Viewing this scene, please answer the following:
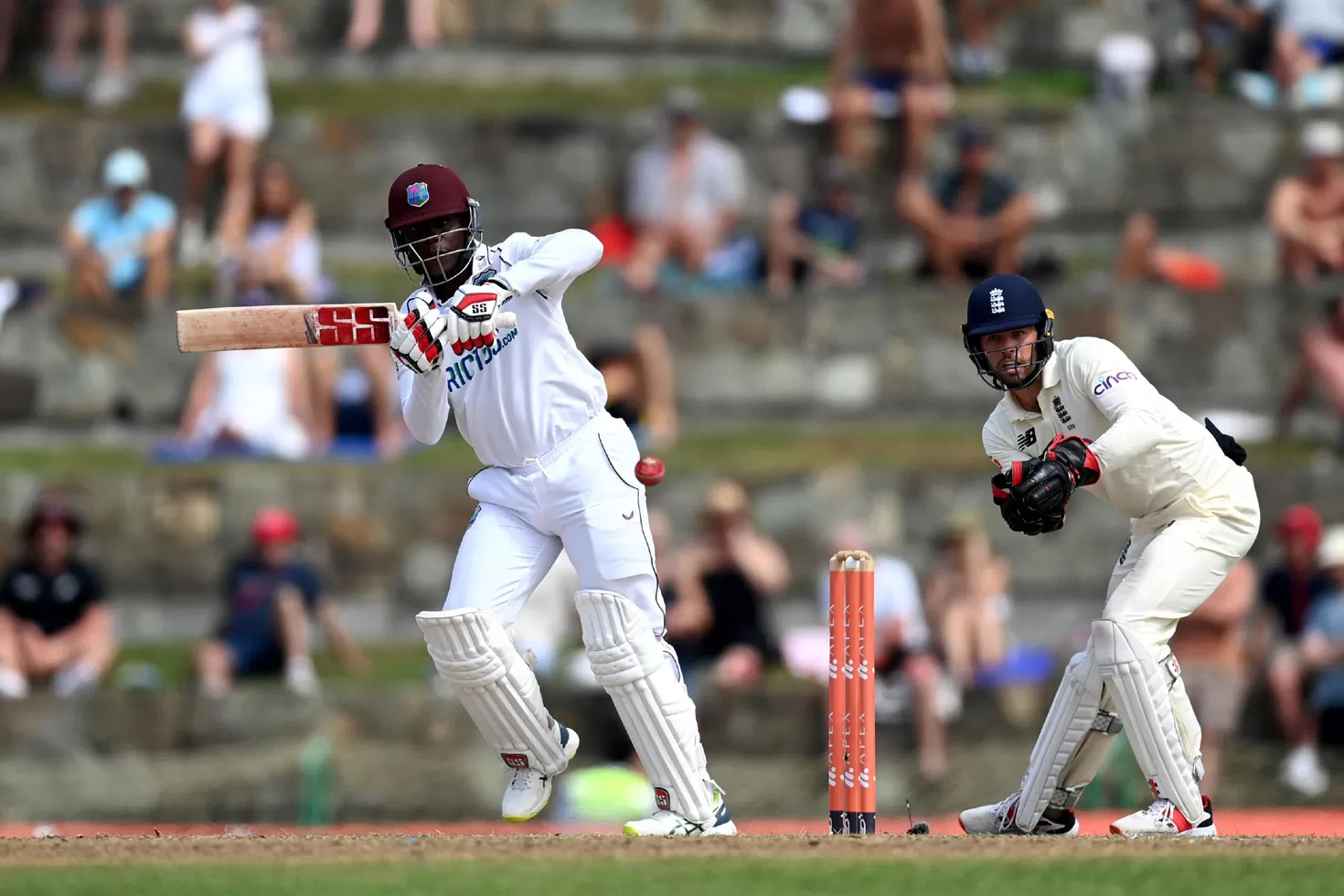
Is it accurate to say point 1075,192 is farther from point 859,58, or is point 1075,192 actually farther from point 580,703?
point 580,703

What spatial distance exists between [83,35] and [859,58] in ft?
21.4

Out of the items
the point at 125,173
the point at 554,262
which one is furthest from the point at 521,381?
the point at 125,173

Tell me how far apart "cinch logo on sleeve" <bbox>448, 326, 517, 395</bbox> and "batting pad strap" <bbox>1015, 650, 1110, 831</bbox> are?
2.43 m

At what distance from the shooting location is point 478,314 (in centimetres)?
697

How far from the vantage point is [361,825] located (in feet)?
38.3

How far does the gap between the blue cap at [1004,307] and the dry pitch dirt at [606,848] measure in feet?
6.00

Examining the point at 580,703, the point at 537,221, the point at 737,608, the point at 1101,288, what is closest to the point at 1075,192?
the point at 1101,288

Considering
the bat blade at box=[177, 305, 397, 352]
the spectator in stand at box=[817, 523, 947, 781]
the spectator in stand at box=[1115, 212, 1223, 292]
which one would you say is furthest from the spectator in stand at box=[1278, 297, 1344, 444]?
the bat blade at box=[177, 305, 397, 352]

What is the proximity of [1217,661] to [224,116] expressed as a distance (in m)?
8.35

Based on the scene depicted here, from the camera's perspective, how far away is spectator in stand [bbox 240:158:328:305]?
14.4m

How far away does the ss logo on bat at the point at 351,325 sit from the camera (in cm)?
721

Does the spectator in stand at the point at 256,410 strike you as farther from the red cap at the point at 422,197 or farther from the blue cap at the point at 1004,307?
the blue cap at the point at 1004,307

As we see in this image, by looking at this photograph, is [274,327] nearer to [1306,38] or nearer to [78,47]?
[78,47]

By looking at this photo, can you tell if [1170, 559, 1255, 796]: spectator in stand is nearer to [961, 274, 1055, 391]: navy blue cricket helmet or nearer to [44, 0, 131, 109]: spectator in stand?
[961, 274, 1055, 391]: navy blue cricket helmet
